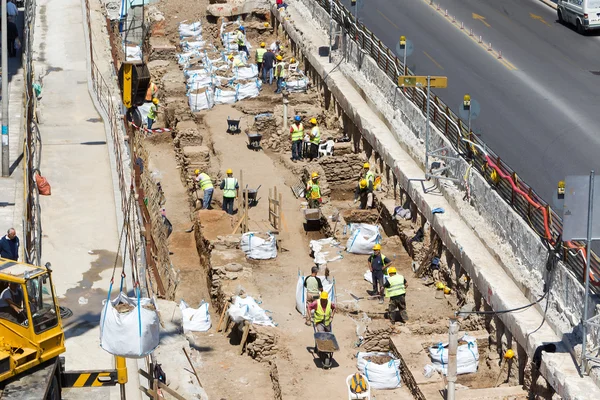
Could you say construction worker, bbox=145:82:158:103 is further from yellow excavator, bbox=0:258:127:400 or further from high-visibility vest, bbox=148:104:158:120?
yellow excavator, bbox=0:258:127:400

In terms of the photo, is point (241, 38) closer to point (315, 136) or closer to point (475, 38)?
point (475, 38)

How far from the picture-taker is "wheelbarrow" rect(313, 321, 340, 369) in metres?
21.7

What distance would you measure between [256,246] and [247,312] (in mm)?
3834

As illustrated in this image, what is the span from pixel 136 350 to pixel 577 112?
1875 centimetres

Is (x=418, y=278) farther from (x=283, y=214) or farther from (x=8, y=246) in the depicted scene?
(x=8, y=246)

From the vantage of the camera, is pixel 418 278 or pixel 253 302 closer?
pixel 253 302

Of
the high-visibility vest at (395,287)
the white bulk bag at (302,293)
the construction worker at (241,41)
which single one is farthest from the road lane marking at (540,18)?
the high-visibility vest at (395,287)

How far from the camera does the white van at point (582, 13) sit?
37000 mm

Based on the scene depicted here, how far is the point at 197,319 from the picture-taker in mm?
23922

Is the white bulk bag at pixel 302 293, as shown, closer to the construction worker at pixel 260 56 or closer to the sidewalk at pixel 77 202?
the sidewalk at pixel 77 202

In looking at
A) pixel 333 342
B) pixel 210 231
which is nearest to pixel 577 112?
pixel 210 231

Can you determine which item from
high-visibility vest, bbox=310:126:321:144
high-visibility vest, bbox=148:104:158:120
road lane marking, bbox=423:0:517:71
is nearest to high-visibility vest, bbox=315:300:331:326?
high-visibility vest, bbox=310:126:321:144

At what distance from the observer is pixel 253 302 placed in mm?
23797

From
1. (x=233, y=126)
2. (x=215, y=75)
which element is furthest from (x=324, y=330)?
(x=215, y=75)
